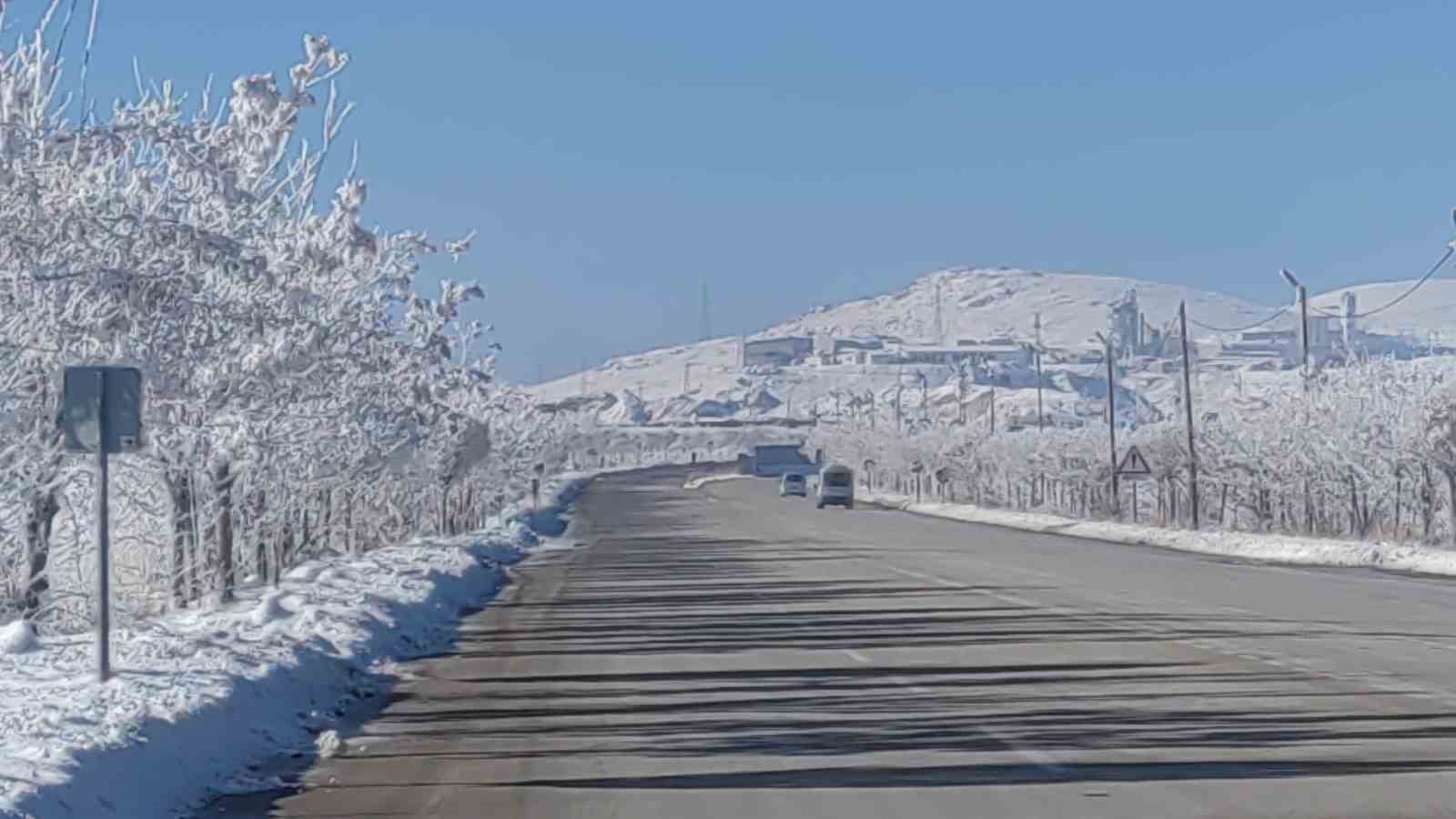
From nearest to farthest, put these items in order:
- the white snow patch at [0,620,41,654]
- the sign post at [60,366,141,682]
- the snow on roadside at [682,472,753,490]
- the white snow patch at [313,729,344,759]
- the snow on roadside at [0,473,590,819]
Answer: the snow on roadside at [0,473,590,819] < the white snow patch at [313,729,344,759] < the sign post at [60,366,141,682] < the white snow patch at [0,620,41,654] < the snow on roadside at [682,472,753,490]

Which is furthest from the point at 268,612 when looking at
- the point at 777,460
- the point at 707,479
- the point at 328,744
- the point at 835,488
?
the point at 707,479

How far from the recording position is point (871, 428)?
5733 inches

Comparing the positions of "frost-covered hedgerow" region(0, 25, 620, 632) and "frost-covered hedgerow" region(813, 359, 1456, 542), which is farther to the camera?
"frost-covered hedgerow" region(813, 359, 1456, 542)

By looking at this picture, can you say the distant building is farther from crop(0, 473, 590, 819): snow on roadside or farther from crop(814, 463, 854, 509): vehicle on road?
crop(0, 473, 590, 819): snow on roadside

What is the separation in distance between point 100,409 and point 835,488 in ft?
278

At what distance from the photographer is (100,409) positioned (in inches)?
629

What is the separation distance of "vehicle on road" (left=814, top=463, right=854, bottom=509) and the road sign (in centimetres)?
8364

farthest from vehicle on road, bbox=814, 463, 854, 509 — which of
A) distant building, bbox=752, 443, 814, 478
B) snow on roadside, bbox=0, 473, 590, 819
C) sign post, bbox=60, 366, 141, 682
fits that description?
sign post, bbox=60, 366, 141, 682

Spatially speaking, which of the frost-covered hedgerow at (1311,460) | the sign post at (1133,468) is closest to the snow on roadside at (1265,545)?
the sign post at (1133,468)

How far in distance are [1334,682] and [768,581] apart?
2116 cm

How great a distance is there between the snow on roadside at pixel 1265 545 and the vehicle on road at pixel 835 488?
66.3ft

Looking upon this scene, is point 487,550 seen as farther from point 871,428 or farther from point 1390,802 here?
point 871,428

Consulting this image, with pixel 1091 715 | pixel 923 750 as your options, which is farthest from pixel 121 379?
pixel 1091 715

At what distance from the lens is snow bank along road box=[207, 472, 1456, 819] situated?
1240cm
